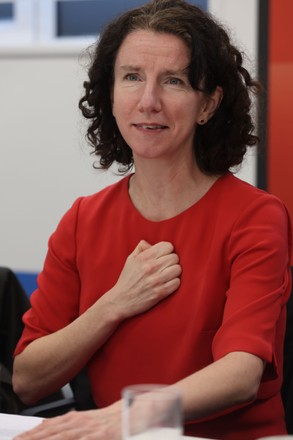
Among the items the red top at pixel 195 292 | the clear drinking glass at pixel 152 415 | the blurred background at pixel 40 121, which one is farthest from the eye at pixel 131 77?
the blurred background at pixel 40 121

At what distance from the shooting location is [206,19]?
6.70 feet

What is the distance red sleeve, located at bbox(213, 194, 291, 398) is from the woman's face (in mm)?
244

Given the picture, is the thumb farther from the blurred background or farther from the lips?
the blurred background

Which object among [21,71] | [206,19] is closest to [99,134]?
[206,19]

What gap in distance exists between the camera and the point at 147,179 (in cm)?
206

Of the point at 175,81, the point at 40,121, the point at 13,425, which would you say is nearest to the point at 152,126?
the point at 175,81

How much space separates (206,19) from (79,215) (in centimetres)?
54

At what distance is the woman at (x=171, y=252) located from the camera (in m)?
1.87

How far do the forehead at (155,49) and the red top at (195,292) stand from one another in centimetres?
30

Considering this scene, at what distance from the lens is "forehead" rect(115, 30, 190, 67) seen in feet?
6.43

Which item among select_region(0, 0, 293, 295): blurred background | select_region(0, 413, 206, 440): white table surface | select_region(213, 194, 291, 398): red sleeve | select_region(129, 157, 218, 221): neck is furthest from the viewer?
select_region(0, 0, 293, 295): blurred background

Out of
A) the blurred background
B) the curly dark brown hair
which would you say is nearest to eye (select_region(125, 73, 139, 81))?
the curly dark brown hair

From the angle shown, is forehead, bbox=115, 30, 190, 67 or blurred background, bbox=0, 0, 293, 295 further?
blurred background, bbox=0, 0, 293, 295

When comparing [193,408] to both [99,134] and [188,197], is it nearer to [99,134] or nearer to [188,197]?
[188,197]
